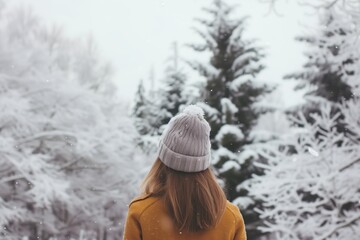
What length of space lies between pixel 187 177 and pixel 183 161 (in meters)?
0.08

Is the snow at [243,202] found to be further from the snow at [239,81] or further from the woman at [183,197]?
the woman at [183,197]

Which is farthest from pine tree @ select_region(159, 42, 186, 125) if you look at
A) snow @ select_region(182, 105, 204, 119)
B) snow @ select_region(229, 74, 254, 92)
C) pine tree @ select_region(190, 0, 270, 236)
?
snow @ select_region(182, 105, 204, 119)

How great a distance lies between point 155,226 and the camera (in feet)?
6.03

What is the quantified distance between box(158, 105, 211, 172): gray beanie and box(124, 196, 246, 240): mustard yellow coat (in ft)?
0.66

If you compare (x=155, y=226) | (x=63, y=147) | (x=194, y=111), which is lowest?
(x=63, y=147)

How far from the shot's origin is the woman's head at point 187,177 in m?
1.85

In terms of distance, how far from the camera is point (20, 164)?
14047 millimetres

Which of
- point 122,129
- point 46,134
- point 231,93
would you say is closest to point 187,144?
point 231,93

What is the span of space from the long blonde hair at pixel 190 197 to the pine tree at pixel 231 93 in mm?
13140

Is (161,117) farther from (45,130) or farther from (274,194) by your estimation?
(274,194)

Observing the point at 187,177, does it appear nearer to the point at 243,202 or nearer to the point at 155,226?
the point at 155,226

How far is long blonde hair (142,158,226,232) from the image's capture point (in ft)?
6.04

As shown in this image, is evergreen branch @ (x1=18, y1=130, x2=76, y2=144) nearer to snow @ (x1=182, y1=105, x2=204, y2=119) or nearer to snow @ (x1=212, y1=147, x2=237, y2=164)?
snow @ (x1=212, y1=147, x2=237, y2=164)

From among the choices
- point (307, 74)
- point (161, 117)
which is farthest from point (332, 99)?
point (161, 117)
